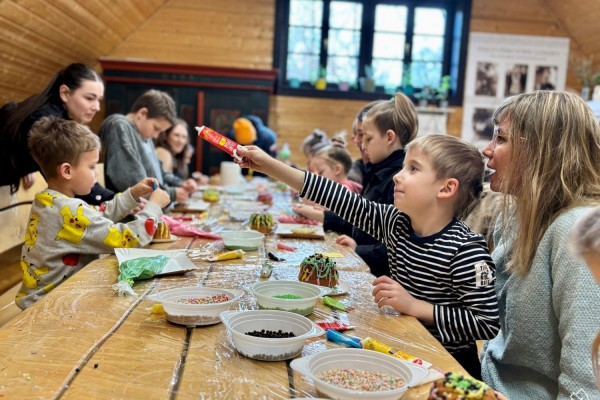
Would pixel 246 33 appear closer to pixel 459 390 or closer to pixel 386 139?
pixel 386 139

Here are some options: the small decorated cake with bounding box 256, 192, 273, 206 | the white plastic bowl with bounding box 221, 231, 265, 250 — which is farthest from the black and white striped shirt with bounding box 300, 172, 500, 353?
the small decorated cake with bounding box 256, 192, 273, 206

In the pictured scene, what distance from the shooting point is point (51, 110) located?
2.89 m

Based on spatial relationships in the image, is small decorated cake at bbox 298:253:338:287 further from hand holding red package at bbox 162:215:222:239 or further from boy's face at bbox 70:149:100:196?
boy's face at bbox 70:149:100:196

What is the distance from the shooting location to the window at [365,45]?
7484mm

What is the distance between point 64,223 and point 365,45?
6.37 meters

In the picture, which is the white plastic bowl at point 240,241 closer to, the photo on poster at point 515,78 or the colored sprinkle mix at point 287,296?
the colored sprinkle mix at point 287,296

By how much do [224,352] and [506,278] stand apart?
2.87ft

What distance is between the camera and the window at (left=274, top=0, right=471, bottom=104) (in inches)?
295

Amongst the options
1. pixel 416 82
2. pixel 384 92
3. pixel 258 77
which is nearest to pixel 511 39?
pixel 416 82

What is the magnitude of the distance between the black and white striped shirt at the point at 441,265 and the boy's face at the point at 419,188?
0.08m

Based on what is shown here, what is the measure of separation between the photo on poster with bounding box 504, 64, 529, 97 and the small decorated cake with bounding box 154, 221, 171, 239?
21.8 ft

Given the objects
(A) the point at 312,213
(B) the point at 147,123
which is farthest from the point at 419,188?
(B) the point at 147,123

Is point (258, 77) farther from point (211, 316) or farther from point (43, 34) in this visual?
point (211, 316)

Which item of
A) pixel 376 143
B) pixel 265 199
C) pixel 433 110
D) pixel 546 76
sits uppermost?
pixel 546 76
